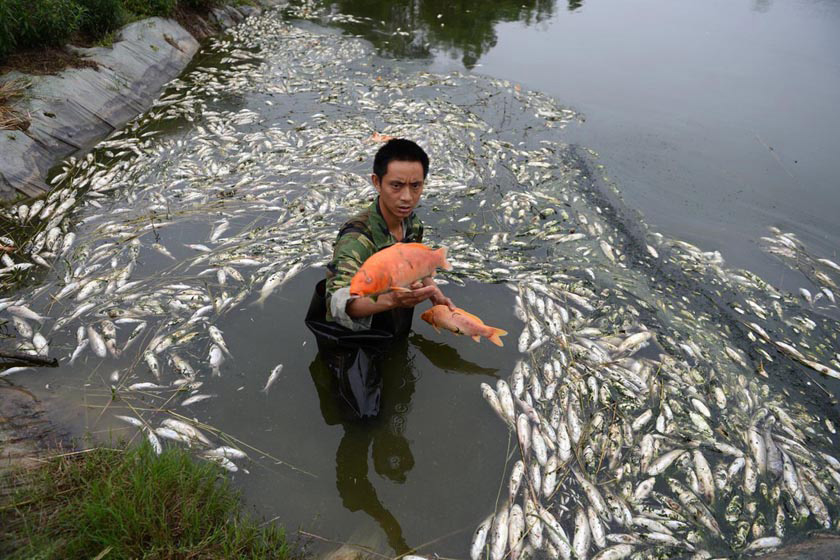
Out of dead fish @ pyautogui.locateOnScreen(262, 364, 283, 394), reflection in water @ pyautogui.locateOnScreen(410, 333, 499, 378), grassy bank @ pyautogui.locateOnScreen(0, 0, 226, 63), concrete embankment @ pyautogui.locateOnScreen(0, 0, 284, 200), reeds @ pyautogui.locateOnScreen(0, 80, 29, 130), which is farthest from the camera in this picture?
grassy bank @ pyautogui.locateOnScreen(0, 0, 226, 63)

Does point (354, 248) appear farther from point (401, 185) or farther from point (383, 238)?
point (401, 185)

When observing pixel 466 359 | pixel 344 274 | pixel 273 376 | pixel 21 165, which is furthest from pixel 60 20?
pixel 466 359

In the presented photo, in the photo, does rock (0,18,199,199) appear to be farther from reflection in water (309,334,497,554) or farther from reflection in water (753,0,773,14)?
reflection in water (753,0,773,14)

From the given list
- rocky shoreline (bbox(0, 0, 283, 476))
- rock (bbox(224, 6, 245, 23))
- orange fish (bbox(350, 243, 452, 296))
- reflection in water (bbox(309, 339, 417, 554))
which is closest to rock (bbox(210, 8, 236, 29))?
rock (bbox(224, 6, 245, 23))

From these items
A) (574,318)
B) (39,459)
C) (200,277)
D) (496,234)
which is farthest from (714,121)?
(39,459)

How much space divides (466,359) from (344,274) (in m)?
1.51

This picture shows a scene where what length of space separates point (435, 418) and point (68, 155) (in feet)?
20.9

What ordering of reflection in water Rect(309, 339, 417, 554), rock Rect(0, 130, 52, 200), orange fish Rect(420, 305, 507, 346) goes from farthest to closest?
rock Rect(0, 130, 52, 200)
orange fish Rect(420, 305, 507, 346)
reflection in water Rect(309, 339, 417, 554)

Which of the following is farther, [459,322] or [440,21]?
[440,21]

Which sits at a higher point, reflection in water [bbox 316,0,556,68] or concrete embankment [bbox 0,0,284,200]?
reflection in water [bbox 316,0,556,68]

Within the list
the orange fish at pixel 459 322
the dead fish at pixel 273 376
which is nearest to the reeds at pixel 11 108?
the dead fish at pixel 273 376

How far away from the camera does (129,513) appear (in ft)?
8.18

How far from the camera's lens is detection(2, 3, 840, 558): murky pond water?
3.06 metres

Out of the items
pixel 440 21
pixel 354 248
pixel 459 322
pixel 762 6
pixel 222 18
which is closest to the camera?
pixel 354 248
